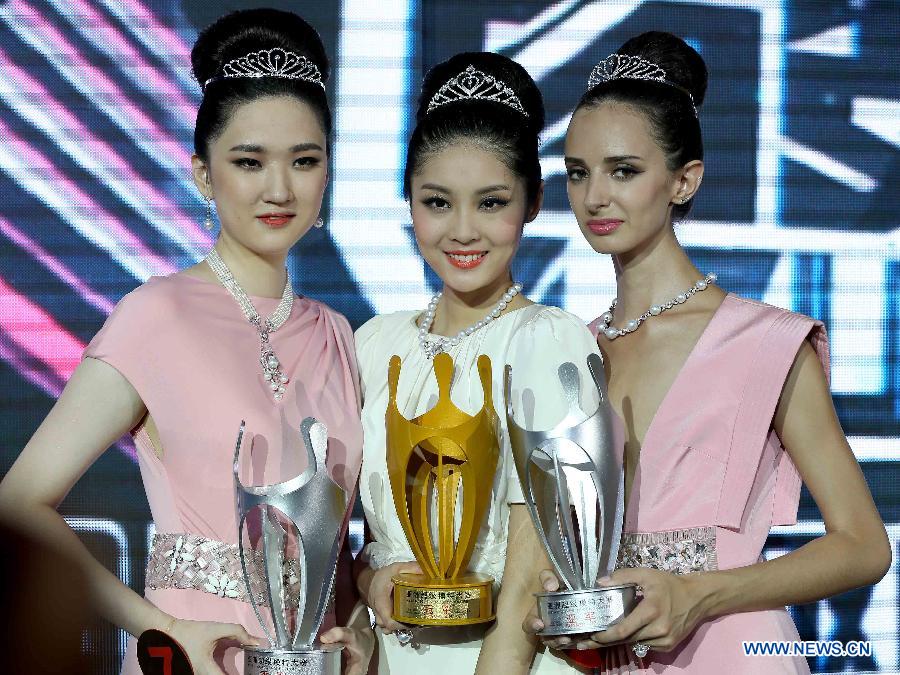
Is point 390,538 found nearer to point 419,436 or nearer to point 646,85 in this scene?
point 419,436

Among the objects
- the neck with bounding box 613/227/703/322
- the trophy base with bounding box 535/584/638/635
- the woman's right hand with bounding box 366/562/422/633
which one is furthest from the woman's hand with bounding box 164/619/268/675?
the neck with bounding box 613/227/703/322

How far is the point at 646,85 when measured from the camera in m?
2.34

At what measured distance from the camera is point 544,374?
6.86ft

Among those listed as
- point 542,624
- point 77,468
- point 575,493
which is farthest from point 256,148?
point 542,624

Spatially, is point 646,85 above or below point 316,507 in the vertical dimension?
above

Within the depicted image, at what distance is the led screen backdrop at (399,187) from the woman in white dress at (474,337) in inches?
46.5

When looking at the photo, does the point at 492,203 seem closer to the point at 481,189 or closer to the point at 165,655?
the point at 481,189

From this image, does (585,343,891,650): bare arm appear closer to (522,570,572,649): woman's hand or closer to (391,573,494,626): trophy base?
(522,570,572,649): woman's hand

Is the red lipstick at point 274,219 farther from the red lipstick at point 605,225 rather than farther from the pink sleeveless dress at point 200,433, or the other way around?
the red lipstick at point 605,225

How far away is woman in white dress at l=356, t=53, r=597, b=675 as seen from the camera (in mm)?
2068

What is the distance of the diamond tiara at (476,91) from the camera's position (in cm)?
226

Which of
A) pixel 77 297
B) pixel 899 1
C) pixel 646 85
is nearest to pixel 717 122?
pixel 899 1

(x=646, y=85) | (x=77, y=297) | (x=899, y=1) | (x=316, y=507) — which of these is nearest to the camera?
(x=316, y=507)

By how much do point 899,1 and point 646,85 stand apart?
1.75 meters
